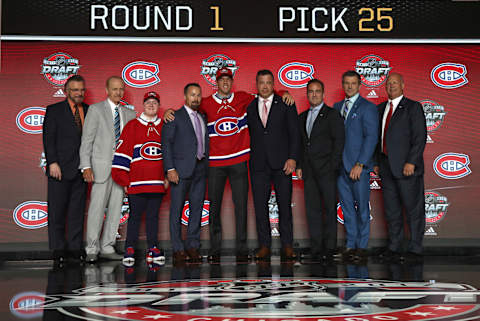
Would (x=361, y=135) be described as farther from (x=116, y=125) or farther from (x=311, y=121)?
(x=116, y=125)

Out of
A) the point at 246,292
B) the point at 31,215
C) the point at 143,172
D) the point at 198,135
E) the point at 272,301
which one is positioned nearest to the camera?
the point at 272,301

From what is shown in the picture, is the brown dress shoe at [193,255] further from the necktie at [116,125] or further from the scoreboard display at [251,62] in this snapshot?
the necktie at [116,125]

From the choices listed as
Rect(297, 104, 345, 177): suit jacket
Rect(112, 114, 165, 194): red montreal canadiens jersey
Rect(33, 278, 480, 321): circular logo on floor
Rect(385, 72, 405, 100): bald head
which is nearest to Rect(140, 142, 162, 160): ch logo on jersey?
Rect(112, 114, 165, 194): red montreal canadiens jersey

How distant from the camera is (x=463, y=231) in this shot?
222 inches

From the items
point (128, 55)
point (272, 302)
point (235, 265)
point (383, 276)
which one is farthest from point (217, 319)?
point (128, 55)

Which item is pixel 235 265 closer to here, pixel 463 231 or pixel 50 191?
pixel 50 191

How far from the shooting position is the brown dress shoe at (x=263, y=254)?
4.70m

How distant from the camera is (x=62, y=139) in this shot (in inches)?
196

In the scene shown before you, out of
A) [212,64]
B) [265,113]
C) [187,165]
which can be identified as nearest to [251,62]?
[212,64]

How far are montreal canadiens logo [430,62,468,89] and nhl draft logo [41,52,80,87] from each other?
11.8ft

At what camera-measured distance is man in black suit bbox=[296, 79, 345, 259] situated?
15.7ft

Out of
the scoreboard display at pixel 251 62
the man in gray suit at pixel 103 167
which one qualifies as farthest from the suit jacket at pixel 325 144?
the man in gray suit at pixel 103 167

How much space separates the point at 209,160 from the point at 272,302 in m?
2.36

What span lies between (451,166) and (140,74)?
3.24 m
